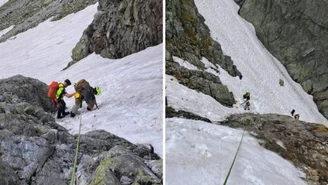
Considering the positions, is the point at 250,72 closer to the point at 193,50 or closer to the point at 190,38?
the point at 190,38

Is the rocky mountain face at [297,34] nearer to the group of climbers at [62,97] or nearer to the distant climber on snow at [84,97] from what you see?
the distant climber on snow at [84,97]

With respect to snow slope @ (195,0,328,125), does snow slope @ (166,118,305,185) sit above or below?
above

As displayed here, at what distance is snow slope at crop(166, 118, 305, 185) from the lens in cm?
582

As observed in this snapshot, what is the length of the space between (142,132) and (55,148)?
2948mm

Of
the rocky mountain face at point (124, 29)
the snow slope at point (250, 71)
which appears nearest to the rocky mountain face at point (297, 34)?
the snow slope at point (250, 71)

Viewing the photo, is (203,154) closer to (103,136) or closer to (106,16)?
(103,136)

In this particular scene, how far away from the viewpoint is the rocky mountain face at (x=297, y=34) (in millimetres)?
38094

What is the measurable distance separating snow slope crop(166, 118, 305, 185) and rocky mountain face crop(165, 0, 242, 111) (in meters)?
4.36

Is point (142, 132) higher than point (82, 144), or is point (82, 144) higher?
point (82, 144)

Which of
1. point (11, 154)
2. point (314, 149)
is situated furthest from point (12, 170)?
point (314, 149)

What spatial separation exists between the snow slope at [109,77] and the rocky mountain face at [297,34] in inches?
644

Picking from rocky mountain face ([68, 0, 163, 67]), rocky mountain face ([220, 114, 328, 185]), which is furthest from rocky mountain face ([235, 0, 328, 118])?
rocky mountain face ([220, 114, 328, 185])

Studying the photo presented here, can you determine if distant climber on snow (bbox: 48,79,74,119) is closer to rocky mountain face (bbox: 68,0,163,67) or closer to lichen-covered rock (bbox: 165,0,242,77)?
lichen-covered rock (bbox: 165,0,242,77)

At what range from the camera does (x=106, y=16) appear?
2198cm
